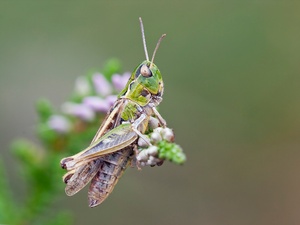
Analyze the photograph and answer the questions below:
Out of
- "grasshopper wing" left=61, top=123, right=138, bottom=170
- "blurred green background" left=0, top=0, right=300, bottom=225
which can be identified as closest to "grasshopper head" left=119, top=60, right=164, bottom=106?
"grasshopper wing" left=61, top=123, right=138, bottom=170

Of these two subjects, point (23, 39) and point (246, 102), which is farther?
point (23, 39)

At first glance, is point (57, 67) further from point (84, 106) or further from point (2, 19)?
point (84, 106)

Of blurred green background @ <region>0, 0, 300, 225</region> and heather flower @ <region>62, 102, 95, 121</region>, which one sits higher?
blurred green background @ <region>0, 0, 300, 225</region>

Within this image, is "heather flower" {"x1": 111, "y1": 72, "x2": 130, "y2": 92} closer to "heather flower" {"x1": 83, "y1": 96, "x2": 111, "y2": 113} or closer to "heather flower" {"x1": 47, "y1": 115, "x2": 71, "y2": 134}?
"heather flower" {"x1": 83, "y1": 96, "x2": 111, "y2": 113}

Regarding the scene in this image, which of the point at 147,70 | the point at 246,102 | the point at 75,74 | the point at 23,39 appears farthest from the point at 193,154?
the point at 147,70

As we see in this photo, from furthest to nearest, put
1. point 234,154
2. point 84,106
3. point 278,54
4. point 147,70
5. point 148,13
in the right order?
1. point 148,13
2. point 278,54
3. point 234,154
4. point 84,106
5. point 147,70

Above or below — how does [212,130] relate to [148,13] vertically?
below

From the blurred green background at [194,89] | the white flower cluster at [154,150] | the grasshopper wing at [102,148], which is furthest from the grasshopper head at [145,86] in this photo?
the blurred green background at [194,89]
